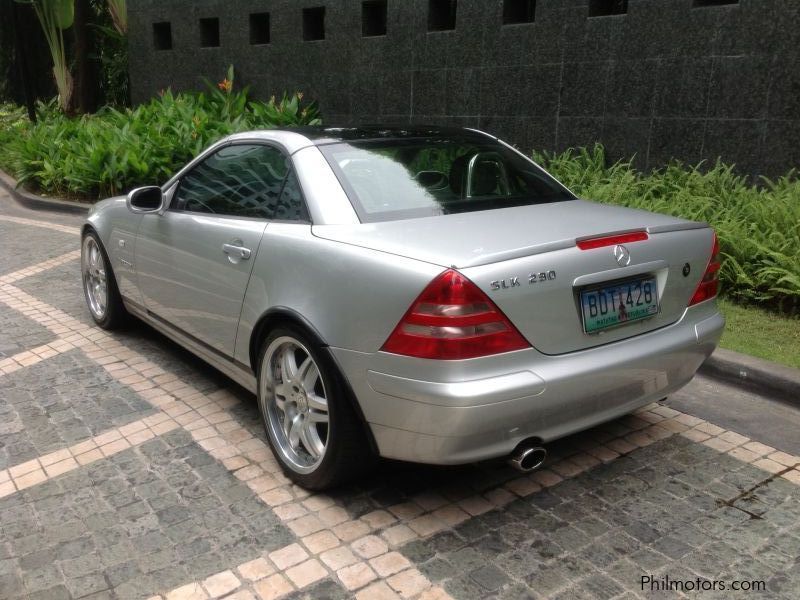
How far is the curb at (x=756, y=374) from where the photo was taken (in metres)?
4.36

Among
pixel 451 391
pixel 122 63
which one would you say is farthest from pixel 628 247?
pixel 122 63

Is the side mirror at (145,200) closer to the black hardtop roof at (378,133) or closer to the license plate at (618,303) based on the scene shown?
the black hardtop roof at (378,133)

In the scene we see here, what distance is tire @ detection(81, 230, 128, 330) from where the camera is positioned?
556cm

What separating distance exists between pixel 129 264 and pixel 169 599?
2.89 m

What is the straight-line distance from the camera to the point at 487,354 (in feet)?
9.21

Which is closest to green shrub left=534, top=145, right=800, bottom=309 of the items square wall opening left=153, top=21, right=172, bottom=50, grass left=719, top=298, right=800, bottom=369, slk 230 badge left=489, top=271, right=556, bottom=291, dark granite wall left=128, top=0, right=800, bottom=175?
grass left=719, top=298, right=800, bottom=369

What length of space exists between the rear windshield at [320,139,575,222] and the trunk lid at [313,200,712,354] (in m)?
0.15

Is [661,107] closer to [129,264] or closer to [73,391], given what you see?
[129,264]

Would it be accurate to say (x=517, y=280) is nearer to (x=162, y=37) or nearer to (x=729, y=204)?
(x=729, y=204)

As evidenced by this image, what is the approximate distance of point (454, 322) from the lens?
2.76 m

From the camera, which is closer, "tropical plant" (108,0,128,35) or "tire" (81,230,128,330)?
"tire" (81,230,128,330)

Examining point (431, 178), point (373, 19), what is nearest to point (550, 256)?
point (431, 178)

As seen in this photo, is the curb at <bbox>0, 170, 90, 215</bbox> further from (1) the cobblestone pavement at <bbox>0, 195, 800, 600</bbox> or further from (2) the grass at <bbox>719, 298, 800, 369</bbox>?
(2) the grass at <bbox>719, 298, 800, 369</bbox>

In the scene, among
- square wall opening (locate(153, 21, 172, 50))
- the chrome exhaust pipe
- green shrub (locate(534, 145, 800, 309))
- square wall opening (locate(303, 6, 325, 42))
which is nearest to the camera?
the chrome exhaust pipe
